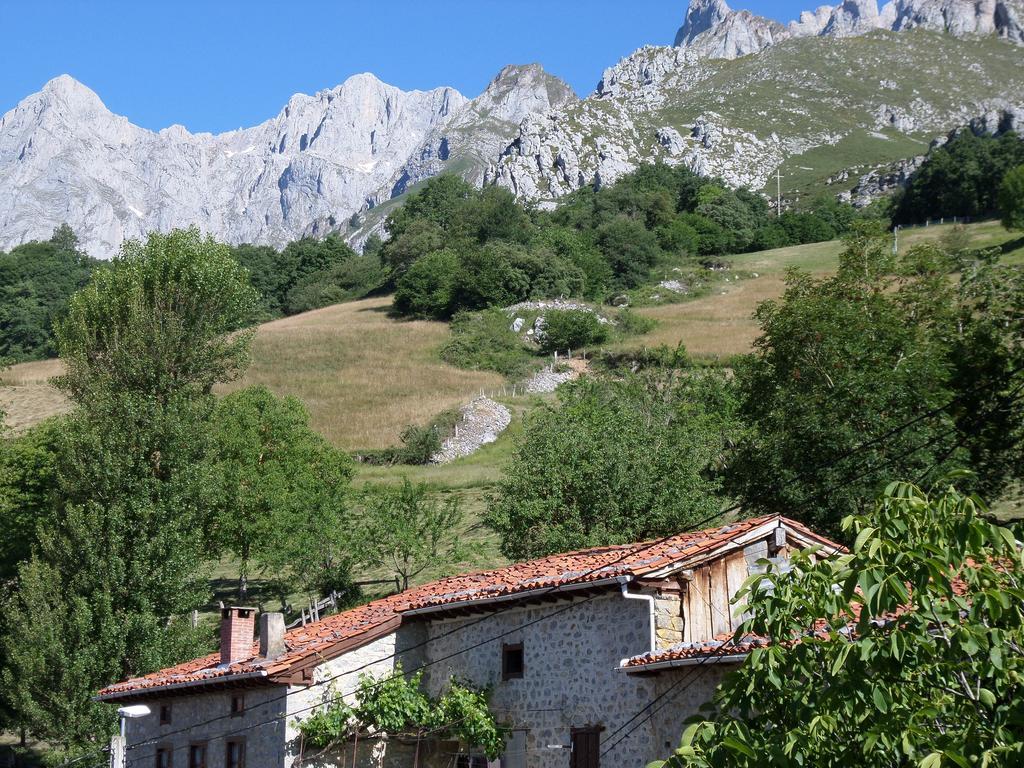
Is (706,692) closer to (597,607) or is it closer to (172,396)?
(597,607)

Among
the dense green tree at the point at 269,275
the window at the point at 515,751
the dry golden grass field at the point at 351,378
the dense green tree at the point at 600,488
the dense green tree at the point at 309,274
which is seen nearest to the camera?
the window at the point at 515,751

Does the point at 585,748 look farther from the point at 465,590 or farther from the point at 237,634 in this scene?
the point at 237,634

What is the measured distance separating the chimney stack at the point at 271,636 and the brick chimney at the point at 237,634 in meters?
1.77

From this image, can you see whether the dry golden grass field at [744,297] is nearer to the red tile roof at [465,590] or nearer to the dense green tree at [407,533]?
the dense green tree at [407,533]

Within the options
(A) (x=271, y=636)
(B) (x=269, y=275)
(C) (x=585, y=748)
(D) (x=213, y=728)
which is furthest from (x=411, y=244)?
(C) (x=585, y=748)

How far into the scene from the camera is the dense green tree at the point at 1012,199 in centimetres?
9350

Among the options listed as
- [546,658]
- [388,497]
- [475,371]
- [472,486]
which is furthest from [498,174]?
[546,658]

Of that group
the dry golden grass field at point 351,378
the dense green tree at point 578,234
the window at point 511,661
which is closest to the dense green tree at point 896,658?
the window at point 511,661

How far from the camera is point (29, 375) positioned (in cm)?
8069

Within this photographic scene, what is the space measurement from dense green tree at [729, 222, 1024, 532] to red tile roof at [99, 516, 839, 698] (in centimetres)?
777

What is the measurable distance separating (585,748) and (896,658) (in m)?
9.66

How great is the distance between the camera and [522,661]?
18.1 m

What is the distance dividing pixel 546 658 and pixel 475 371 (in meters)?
63.5

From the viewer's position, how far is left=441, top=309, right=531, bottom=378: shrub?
81.9m
